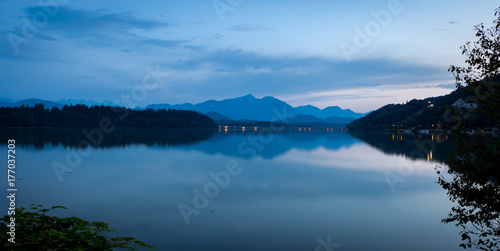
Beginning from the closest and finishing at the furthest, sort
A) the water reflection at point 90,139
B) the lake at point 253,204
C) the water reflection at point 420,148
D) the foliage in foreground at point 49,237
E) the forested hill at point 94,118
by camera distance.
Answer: the foliage in foreground at point 49,237 < the lake at point 253,204 < the water reflection at point 420,148 < the water reflection at point 90,139 < the forested hill at point 94,118

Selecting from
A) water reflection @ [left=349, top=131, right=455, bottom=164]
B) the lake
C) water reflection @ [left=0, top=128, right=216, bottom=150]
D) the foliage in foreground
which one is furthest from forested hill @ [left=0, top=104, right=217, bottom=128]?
the foliage in foreground

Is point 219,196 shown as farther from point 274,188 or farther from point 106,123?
point 106,123

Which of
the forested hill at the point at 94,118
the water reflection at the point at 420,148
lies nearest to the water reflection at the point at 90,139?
the water reflection at the point at 420,148

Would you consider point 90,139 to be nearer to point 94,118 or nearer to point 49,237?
point 49,237

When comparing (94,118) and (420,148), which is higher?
(94,118)

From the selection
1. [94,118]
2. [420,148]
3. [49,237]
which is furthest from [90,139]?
[94,118]

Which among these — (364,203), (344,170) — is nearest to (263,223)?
(364,203)

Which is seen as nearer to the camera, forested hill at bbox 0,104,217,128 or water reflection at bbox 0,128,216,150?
water reflection at bbox 0,128,216,150

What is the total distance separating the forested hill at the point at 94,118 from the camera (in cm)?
12581

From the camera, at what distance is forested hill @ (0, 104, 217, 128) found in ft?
413

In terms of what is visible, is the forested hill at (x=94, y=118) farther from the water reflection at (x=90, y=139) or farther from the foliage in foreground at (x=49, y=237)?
the foliage in foreground at (x=49, y=237)

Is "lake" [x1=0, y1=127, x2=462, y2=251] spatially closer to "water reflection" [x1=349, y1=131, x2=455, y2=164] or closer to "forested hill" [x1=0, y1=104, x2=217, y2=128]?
"water reflection" [x1=349, y1=131, x2=455, y2=164]

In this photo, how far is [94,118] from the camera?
153m

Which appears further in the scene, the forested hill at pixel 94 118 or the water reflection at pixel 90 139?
the forested hill at pixel 94 118
